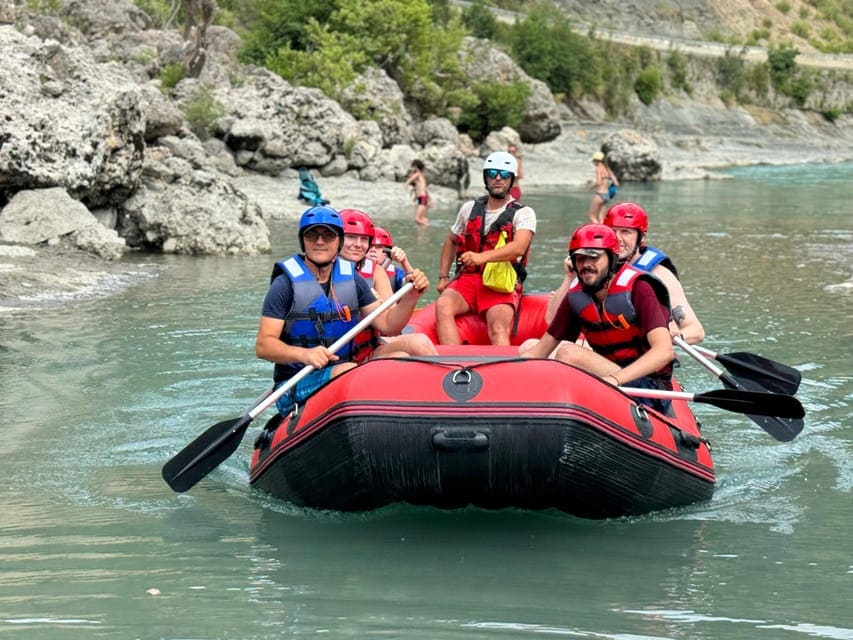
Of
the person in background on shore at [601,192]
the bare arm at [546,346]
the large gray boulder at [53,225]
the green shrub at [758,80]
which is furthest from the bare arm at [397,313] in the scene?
the green shrub at [758,80]

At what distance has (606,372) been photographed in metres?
5.68

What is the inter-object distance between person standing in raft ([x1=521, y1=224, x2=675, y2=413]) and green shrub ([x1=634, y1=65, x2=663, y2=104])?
4371 cm

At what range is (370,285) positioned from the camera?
23.1 ft

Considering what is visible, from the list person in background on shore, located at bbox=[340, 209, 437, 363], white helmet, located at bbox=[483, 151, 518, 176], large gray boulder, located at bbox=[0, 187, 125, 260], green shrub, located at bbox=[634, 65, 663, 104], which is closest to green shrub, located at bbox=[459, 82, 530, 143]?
green shrub, located at bbox=[634, 65, 663, 104]

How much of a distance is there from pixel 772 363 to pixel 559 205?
671 inches

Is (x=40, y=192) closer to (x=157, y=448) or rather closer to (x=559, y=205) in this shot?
(x=157, y=448)

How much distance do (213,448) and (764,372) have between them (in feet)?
10.1

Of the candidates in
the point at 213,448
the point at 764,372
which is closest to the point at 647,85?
the point at 764,372

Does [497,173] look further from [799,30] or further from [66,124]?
[799,30]

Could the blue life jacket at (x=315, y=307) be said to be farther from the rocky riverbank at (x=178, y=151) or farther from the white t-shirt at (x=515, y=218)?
the rocky riverbank at (x=178, y=151)

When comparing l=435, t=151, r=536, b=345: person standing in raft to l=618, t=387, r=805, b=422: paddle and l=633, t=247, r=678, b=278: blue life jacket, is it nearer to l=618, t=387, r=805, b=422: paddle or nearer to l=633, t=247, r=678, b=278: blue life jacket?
l=633, t=247, r=678, b=278: blue life jacket

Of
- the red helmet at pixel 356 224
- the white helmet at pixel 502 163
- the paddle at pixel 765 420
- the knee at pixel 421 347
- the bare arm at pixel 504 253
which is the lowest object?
the paddle at pixel 765 420

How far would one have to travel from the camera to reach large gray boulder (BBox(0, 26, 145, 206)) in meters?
13.7

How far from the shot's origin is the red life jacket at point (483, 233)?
307 inches
